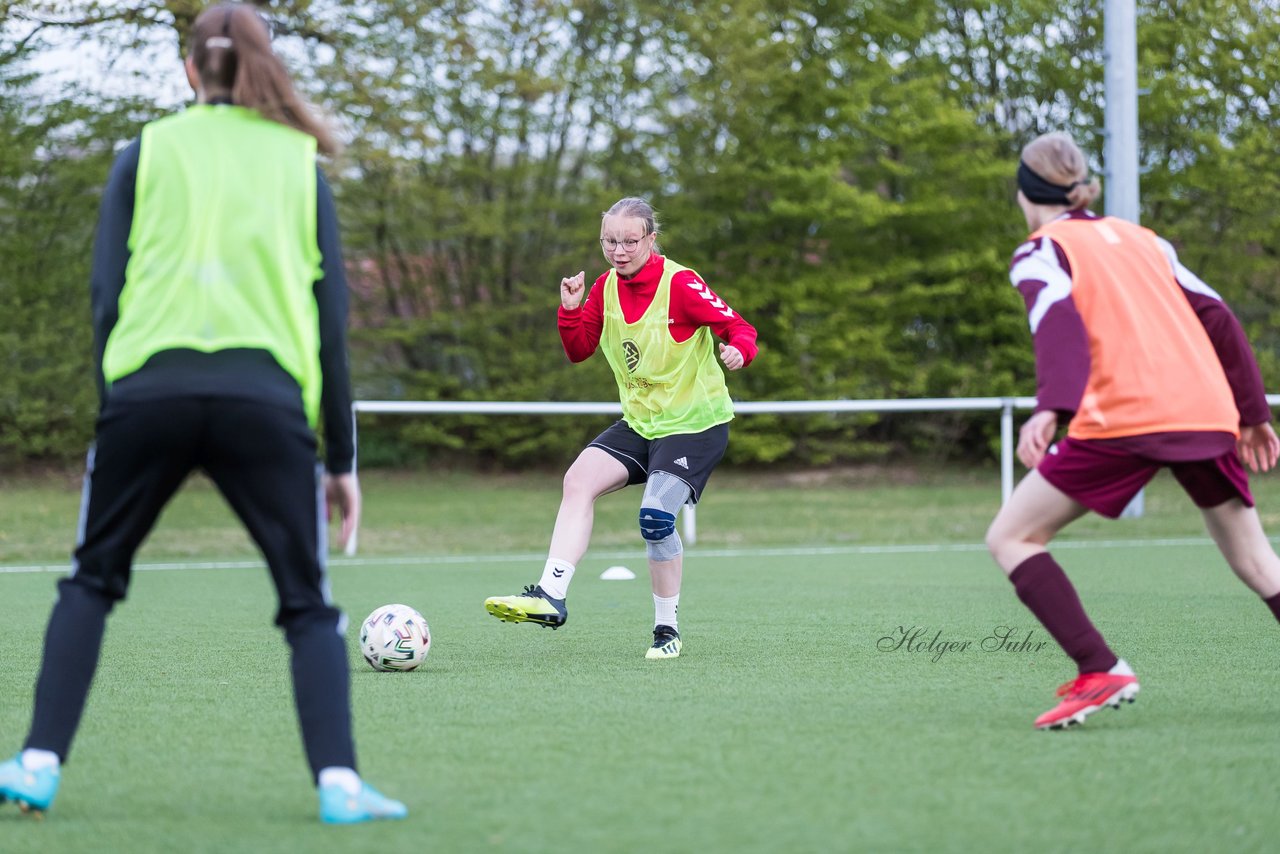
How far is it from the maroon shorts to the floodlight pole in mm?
11220

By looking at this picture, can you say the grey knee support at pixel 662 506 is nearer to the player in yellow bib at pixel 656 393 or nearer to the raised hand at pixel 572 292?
the player in yellow bib at pixel 656 393

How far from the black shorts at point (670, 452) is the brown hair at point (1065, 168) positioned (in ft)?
7.45

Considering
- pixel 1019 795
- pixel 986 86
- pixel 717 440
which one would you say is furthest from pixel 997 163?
pixel 1019 795

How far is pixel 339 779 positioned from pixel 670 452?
329 cm

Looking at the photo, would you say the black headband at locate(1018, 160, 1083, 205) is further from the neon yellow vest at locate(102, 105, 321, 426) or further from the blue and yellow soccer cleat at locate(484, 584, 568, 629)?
the blue and yellow soccer cleat at locate(484, 584, 568, 629)

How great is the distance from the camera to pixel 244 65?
3.29 meters

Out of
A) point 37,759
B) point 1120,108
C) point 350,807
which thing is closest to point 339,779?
point 350,807

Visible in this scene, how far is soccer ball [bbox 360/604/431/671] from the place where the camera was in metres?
5.85

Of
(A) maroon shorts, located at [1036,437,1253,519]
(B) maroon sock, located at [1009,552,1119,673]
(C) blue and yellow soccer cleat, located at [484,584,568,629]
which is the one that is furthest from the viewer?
(C) blue and yellow soccer cleat, located at [484,584,568,629]

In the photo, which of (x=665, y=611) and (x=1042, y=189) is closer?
(x=1042, y=189)

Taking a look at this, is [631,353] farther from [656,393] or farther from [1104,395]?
[1104,395]

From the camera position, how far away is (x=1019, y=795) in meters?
3.55

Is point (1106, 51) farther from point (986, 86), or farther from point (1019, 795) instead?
point (1019, 795)

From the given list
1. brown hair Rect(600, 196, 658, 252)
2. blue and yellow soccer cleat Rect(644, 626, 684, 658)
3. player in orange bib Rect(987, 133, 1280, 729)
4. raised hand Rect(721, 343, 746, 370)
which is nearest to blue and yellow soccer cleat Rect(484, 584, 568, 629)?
blue and yellow soccer cleat Rect(644, 626, 684, 658)
